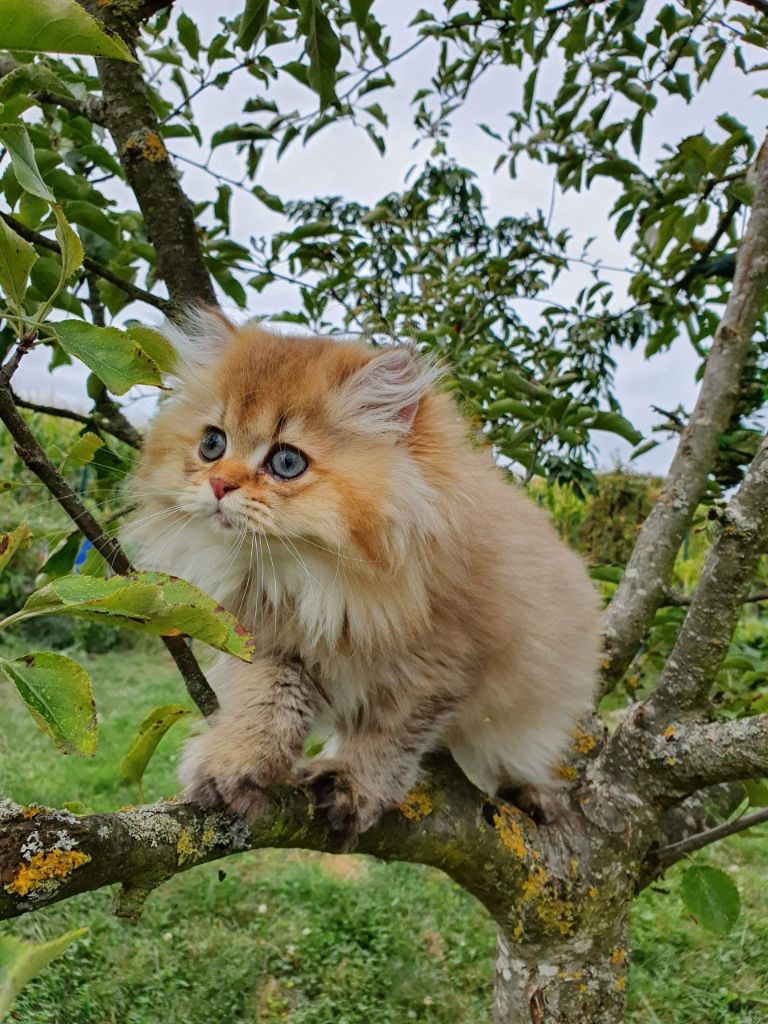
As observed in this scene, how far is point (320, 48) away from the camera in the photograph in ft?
4.64

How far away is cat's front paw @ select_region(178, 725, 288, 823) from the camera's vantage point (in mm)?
1163

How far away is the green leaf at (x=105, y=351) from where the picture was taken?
819 mm

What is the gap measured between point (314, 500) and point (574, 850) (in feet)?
3.09

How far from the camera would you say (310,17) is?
1334mm

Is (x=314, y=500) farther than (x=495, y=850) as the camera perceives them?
No

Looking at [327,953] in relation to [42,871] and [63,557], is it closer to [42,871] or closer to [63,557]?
[63,557]

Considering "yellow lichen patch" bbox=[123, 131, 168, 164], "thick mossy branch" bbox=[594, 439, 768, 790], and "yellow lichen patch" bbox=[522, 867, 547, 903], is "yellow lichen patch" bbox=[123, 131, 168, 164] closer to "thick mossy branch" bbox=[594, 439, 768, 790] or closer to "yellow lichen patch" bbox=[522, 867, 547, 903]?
"thick mossy branch" bbox=[594, 439, 768, 790]

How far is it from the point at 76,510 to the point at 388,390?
0.66 m

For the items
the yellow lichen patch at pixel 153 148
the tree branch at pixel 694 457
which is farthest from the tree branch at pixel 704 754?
the yellow lichen patch at pixel 153 148

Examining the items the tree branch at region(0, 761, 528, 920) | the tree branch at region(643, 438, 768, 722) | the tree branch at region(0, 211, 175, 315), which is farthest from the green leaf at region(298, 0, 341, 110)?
the tree branch at region(0, 761, 528, 920)

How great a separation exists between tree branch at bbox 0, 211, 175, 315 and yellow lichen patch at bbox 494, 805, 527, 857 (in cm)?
132

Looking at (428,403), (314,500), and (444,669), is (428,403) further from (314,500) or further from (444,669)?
(444,669)

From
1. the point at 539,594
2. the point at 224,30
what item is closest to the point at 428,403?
the point at 539,594

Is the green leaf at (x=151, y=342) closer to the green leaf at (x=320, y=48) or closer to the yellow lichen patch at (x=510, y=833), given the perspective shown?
the green leaf at (x=320, y=48)
